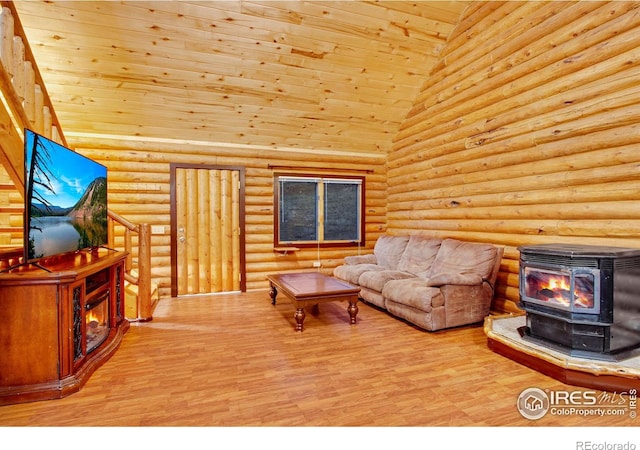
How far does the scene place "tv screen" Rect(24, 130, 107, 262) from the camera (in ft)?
7.78

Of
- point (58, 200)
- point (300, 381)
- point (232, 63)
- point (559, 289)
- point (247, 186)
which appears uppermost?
point (232, 63)

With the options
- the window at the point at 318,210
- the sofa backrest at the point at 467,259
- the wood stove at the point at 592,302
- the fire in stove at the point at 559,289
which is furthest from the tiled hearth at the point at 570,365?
the window at the point at 318,210

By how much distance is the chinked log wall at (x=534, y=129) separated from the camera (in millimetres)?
2980

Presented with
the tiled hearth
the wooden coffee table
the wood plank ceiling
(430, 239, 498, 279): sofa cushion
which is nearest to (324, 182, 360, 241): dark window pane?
the wood plank ceiling

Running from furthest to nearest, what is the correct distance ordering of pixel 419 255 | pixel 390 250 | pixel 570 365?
pixel 390 250 < pixel 419 255 < pixel 570 365

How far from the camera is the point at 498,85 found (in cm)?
415

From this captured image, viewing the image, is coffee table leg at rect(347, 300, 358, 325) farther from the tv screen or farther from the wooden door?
the tv screen

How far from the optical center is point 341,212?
21.7 feet

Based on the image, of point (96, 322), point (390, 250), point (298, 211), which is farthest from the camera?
point (298, 211)

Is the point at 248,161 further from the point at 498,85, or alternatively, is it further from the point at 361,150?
the point at 498,85

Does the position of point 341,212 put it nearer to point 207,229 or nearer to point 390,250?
point 390,250

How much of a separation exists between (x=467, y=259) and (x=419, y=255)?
908 millimetres

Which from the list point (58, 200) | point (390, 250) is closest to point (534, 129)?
point (390, 250)

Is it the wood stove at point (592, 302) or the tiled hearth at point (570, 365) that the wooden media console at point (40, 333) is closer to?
the tiled hearth at point (570, 365)
